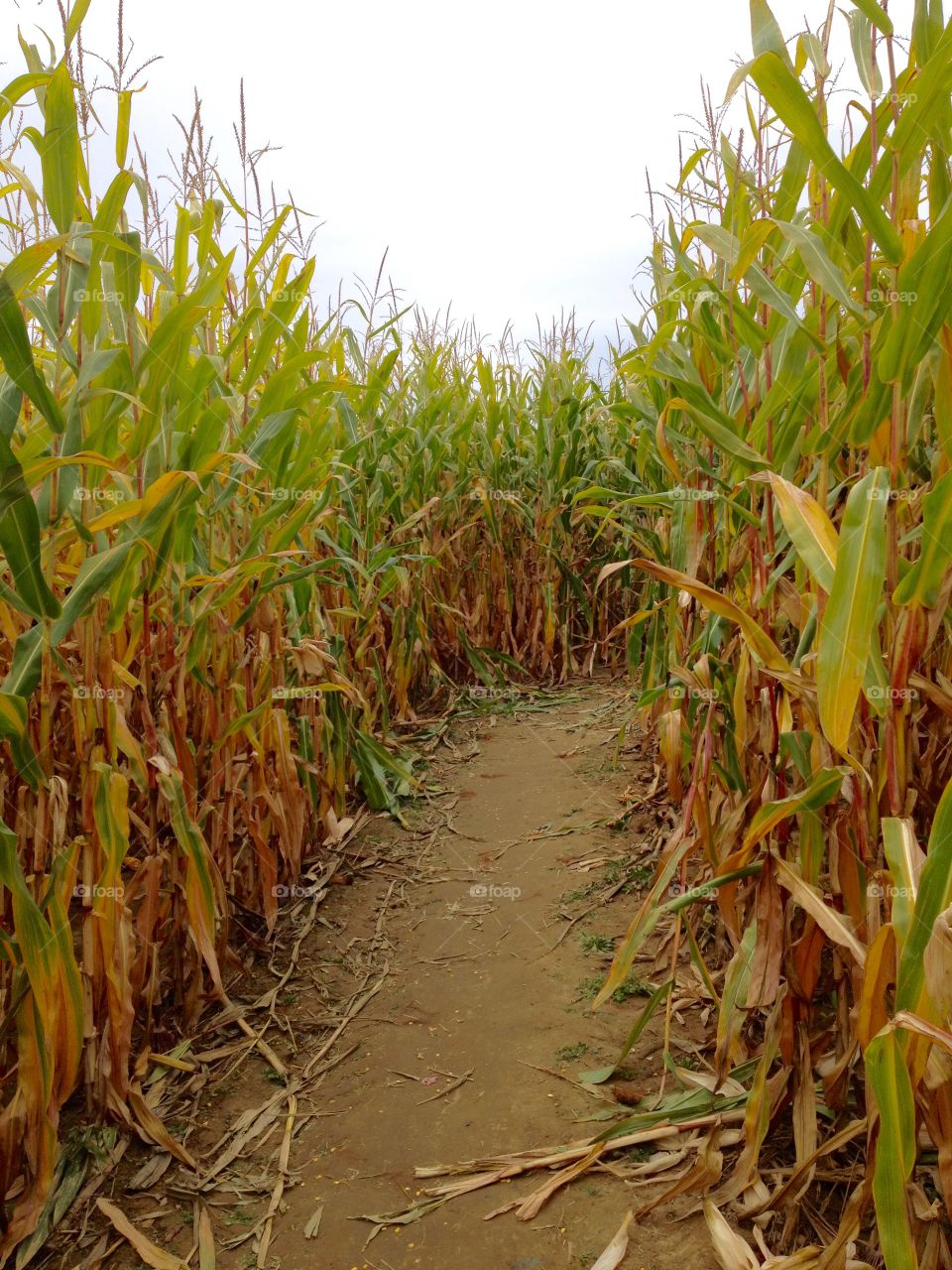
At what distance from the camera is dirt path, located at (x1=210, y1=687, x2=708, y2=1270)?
130cm

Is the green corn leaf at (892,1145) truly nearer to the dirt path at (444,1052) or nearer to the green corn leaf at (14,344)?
the dirt path at (444,1052)

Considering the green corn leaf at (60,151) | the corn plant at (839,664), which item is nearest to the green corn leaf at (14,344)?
the green corn leaf at (60,151)

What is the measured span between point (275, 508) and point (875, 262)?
128cm

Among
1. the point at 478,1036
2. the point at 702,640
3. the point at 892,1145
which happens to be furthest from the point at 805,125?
the point at 478,1036

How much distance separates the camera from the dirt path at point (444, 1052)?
1.31m

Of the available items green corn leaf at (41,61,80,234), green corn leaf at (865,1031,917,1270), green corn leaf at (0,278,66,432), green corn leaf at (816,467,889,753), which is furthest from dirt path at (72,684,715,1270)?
green corn leaf at (41,61,80,234)

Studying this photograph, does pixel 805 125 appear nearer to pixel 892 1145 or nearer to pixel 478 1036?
pixel 892 1145

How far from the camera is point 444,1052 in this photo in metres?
1.79

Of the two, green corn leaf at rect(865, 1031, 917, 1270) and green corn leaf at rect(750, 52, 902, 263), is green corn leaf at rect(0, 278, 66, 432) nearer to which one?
green corn leaf at rect(750, 52, 902, 263)

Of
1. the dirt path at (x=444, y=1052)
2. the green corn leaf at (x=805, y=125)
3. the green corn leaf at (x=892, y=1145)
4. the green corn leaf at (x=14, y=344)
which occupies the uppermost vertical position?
the green corn leaf at (x=805, y=125)

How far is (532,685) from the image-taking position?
4.41 meters

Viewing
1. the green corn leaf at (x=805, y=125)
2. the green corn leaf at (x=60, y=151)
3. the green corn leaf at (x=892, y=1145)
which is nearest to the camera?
the green corn leaf at (x=892, y=1145)

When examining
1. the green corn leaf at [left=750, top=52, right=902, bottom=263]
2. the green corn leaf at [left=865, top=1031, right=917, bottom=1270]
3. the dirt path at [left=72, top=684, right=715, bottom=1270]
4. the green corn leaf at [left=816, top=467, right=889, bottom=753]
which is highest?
the green corn leaf at [left=750, top=52, right=902, bottom=263]

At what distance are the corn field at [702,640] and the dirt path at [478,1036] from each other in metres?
0.23
